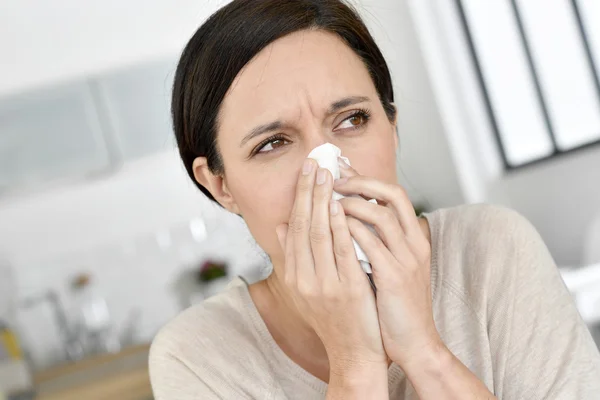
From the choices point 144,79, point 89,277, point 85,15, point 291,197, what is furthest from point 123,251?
point 291,197

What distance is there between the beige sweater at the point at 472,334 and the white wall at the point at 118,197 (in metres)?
2.49

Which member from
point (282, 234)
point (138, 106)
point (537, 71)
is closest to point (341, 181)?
→ point (282, 234)

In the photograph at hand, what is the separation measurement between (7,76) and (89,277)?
1.09 metres

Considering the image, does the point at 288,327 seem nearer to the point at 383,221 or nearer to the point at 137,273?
the point at 383,221

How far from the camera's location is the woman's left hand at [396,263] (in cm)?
103

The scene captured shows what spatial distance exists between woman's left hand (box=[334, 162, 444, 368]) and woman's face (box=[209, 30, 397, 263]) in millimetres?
115

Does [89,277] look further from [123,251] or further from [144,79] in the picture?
[144,79]

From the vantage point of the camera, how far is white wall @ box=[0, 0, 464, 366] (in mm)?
3764

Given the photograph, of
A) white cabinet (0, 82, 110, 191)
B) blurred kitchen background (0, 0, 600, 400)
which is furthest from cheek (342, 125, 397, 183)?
white cabinet (0, 82, 110, 191)

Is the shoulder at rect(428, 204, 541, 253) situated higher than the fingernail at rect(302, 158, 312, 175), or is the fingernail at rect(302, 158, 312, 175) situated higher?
the fingernail at rect(302, 158, 312, 175)

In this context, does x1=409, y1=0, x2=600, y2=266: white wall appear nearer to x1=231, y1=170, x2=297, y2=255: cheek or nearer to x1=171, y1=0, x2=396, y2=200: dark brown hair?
x1=171, y1=0, x2=396, y2=200: dark brown hair

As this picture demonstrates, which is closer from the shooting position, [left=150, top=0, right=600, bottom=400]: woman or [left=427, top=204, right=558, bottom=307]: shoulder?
[left=150, top=0, right=600, bottom=400]: woman

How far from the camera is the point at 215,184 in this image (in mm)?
1365

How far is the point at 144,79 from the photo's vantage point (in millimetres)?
3824
